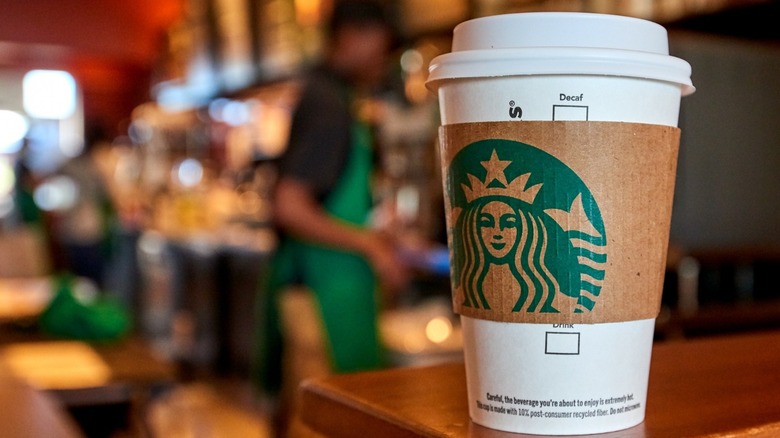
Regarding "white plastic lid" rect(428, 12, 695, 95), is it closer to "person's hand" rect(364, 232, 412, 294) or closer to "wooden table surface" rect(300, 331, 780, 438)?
"wooden table surface" rect(300, 331, 780, 438)

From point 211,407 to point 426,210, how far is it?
5.67 ft

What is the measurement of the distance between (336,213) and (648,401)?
2.14 meters

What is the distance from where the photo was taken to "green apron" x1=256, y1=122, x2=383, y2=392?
108 inches

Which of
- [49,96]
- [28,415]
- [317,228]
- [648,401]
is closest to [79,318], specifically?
[317,228]

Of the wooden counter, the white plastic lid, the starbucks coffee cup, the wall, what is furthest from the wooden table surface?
the wall

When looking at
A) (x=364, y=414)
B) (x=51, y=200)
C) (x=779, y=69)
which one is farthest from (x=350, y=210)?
(x=51, y=200)

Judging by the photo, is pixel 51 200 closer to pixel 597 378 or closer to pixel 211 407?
pixel 211 407

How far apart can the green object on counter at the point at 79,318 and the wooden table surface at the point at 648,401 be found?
2.09 metres

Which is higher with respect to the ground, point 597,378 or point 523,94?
point 523,94

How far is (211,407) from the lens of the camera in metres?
5.35

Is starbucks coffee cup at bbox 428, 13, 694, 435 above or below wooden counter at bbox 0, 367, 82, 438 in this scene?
above

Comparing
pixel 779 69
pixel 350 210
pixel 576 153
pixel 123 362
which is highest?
pixel 779 69

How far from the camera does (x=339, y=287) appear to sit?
279 centimetres

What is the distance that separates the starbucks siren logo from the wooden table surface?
0.11 metres
